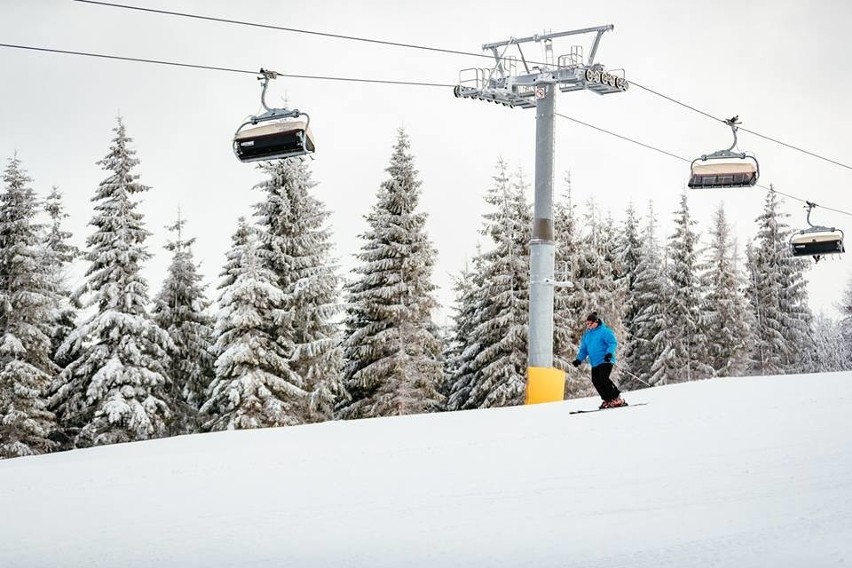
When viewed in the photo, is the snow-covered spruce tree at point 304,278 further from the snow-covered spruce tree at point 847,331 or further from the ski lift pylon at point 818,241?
the snow-covered spruce tree at point 847,331

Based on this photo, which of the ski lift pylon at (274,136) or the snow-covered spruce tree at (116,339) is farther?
the snow-covered spruce tree at (116,339)

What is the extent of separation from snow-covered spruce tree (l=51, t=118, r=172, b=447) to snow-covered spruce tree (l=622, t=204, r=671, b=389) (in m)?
29.0

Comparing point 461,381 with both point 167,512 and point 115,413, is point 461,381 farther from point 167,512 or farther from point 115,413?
point 167,512

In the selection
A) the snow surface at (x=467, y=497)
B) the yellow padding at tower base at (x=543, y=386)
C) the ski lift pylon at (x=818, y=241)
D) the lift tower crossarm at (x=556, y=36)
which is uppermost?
the lift tower crossarm at (x=556, y=36)

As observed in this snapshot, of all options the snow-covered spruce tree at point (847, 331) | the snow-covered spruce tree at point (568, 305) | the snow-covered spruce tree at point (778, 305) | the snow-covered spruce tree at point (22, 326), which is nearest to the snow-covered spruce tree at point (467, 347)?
the snow-covered spruce tree at point (568, 305)

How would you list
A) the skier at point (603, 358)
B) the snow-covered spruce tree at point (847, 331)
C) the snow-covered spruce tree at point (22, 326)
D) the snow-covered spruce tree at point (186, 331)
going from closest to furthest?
1. the skier at point (603, 358)
2. the snow-covered spruce tree at point (22, 326)
3. the snow-covered spruce tree at point (186, 331)
4. the snow-covered spruce tree at point (847, 331)

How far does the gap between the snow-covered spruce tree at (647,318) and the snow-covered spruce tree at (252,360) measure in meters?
24.8

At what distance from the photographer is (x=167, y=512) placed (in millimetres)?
7594

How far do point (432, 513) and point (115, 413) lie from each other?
25476 mm

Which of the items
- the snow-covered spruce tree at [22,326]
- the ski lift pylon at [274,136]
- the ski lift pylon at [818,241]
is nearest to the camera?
the ski lift pylon at [274,136]

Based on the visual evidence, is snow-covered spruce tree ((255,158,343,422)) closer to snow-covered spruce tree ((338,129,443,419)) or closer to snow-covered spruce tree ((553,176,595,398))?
snow-covered spruce tree ((338,129,443,419))

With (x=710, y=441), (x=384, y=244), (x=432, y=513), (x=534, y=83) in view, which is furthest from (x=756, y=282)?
(x=432, y=513)

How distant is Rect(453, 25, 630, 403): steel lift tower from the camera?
18.2 meters

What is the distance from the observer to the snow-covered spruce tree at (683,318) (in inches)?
1951
